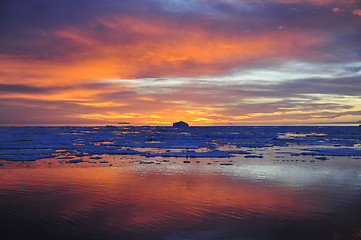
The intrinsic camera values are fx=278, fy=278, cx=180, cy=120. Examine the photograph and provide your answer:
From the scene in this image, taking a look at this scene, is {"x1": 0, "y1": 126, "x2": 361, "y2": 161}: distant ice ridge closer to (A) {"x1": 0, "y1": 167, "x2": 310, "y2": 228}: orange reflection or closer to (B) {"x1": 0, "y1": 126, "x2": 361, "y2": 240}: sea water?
(B) {"x1": 0, "y1": 126, "x2": 361, "y2": 240}: sea water

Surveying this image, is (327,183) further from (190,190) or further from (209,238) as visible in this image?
(209,238)

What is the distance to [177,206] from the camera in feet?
29.9

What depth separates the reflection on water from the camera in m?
7.14

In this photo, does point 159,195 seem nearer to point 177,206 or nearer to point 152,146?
point 177,206

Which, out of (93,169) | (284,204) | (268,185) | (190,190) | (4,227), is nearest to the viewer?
(4,227)

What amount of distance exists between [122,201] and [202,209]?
112 inches

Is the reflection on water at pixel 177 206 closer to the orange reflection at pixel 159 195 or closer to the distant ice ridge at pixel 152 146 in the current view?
the orange reflection at pixel 159 195

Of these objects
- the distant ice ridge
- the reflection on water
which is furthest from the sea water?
the distant ice ridge

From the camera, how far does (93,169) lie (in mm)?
15922

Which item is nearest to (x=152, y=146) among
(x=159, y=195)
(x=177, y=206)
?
(x=159, y=195)

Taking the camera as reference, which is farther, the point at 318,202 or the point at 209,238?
the point at 318,202

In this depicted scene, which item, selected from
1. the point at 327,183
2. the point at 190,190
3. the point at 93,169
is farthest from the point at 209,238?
the point at 93,169

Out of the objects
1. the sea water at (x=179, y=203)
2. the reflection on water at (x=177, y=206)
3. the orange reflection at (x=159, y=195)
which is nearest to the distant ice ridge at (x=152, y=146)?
the sea water at (x=179, y=203)

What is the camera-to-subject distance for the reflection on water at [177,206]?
7.14m
